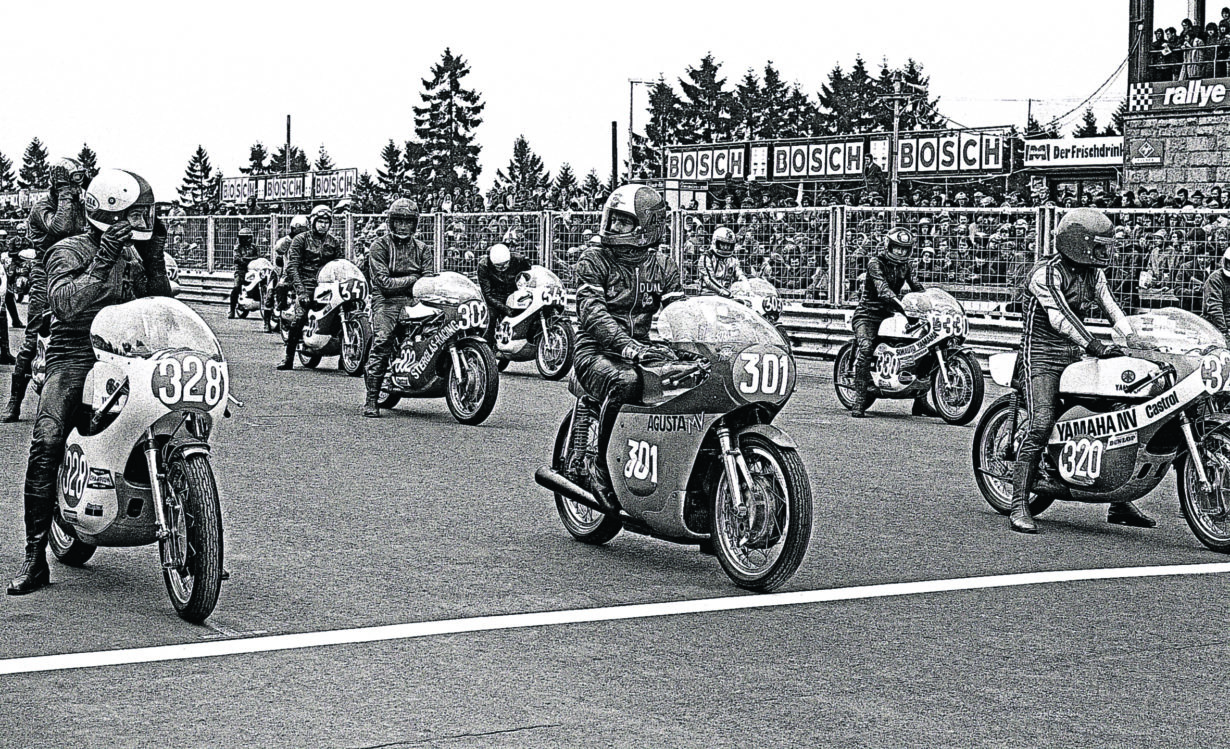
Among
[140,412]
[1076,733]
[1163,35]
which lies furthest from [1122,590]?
[1163,35]

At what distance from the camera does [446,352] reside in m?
16.0

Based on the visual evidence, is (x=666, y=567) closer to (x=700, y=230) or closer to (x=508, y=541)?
(x=508, y=541)

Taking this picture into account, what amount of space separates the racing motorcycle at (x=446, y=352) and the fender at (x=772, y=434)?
750 cm

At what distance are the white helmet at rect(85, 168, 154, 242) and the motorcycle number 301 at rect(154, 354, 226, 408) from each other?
0.79m

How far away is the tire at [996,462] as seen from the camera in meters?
10.6

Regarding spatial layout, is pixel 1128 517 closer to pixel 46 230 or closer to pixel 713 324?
pixel 713 324

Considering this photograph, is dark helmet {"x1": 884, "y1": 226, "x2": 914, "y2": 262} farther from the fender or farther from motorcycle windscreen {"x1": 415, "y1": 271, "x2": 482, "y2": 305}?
the fender

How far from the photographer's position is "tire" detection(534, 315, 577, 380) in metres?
21.1

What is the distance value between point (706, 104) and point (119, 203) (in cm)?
13635

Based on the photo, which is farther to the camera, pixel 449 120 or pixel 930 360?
pixel 449 120

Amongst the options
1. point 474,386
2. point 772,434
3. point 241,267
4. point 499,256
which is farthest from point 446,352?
point 241,267

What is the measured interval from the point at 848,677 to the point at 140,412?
3091 millimetres

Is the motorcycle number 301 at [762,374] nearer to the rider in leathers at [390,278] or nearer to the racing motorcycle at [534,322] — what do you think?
the rider in leathers at [390,278]

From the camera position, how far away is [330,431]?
48.3ft
